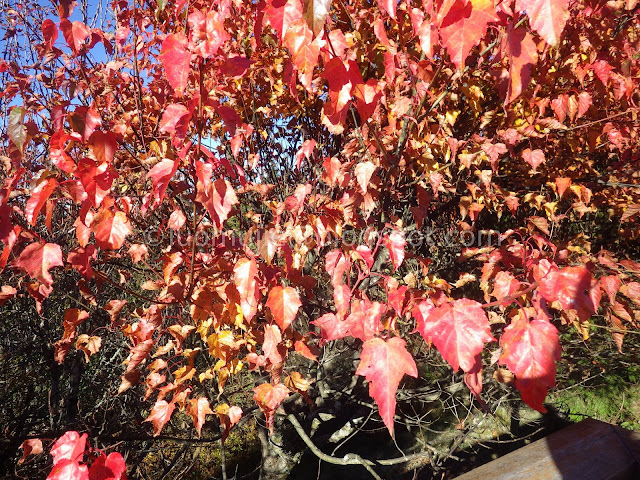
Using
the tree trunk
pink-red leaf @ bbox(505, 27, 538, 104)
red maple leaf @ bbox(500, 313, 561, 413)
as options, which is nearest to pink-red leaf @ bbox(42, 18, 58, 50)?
pink-red leaf @ bbox(505, 27, 538, 104)

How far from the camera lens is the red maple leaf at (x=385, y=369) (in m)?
1.08

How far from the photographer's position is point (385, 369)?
1.15 metres

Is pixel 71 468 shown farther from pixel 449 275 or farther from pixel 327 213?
pixel 449 275

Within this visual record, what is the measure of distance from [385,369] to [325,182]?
1675 mm

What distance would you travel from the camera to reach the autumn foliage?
1.19 metres

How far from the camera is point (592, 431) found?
4.60ft

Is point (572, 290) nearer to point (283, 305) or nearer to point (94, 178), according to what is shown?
A: point (283, 305)

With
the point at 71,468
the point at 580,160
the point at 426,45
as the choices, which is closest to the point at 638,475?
the point at 426,45

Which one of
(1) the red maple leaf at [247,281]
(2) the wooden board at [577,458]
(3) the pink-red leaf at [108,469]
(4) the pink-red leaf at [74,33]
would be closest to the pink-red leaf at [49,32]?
(4) the pink-red leaf at [74,33]

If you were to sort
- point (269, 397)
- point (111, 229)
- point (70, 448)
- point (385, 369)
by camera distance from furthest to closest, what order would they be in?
1. point (269, 397)
2. point (111, 229)
3. point (70, 448)
4. point (385, 369)

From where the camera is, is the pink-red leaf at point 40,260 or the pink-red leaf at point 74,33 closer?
the pink-red leaf at point 40,260

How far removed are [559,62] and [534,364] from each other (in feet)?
8.95

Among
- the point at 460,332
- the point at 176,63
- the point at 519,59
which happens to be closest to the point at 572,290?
the point at 460,332

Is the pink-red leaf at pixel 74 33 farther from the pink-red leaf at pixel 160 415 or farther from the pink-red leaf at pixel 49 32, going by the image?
the pink-red leaf at pixel 160 415
